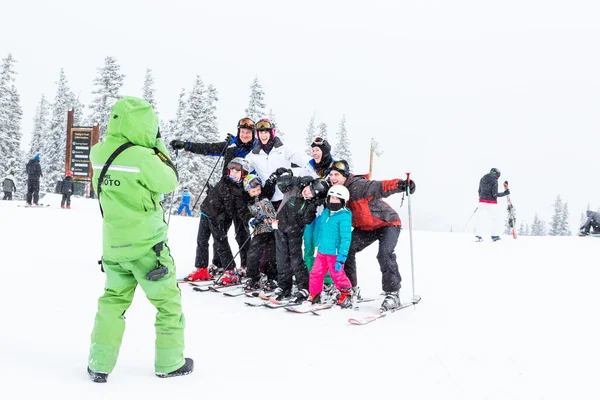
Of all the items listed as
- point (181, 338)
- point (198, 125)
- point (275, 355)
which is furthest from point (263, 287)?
point (198, 125)

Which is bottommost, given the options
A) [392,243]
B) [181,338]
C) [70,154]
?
[181,338]

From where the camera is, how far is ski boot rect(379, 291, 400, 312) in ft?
18.8

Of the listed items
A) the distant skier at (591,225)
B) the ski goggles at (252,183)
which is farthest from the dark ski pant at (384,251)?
the distant skier at (591,225)

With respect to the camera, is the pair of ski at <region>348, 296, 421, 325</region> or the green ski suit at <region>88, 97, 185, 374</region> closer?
the green ski suit at <region>88, 97, 185, 374</region>

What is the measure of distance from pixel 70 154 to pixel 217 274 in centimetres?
2098

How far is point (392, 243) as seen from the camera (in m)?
5.97

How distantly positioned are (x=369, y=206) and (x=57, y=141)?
1801 inches

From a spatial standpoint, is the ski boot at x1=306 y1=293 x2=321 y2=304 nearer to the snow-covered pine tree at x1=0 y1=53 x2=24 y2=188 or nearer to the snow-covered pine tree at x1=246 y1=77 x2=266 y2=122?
the snow-covered pine tree at x1=246 y1=77 x2=266 y2=122

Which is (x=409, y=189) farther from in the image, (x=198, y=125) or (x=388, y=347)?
(x=198, y=125)

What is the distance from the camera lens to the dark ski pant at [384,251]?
19.4 ft

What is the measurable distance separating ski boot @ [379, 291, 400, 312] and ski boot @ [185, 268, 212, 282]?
2.89 meters

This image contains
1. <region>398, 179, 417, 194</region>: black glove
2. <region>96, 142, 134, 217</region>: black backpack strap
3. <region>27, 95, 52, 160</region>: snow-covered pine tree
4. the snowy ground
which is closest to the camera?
<region>96, 142, 134, 217</region>: black backpack strap

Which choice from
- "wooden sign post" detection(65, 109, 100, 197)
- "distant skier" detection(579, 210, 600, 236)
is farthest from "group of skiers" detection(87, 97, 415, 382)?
"wooden sign post" detection(65, 109, 100, 197)

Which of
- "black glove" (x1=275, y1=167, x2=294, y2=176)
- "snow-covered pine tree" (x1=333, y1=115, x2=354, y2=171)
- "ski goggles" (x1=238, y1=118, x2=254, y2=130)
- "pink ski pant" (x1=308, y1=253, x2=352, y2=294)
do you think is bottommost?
"pink ski pant" (x1=308, y1=253, x2=352, y2=294)
